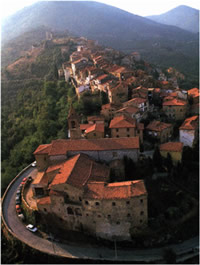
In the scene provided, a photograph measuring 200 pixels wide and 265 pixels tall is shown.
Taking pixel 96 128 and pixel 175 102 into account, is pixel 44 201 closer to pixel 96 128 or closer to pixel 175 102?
pixel 96 128

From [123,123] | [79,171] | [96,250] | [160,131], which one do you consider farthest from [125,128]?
[96,250]

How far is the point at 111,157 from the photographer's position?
3609 cm

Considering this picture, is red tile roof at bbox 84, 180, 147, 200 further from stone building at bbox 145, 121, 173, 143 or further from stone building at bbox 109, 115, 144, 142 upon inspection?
stone building at bbox 145, 121, 173, 143

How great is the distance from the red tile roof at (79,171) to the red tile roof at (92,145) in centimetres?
158

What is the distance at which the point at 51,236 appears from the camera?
105ft

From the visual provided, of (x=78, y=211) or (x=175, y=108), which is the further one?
(x=175, y=108)

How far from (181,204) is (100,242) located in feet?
39.2


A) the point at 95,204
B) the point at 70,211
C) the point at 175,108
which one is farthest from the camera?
the point at 175,108

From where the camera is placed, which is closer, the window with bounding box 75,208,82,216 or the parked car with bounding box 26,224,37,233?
the window with bounding box 75,208,82,216

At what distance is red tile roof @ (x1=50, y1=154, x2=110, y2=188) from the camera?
30422 mm

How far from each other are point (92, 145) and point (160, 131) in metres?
13.3

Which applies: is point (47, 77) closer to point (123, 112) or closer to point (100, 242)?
point (123, 112)

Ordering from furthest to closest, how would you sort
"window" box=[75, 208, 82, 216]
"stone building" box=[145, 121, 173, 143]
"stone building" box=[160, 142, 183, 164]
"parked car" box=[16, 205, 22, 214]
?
"stone building" box=[145, 121, 173, 143] < "stone building" box=[160, 142, 183, 164] < "parked car" box=[16, 205, 22, 214] < "window" box=[75, 208, 82, 216]

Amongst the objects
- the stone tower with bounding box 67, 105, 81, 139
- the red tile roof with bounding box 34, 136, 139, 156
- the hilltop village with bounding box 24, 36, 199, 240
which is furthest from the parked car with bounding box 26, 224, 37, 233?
the stone tower with bounding box 67, 105, 81, 139
